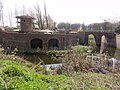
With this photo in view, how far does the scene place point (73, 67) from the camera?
29.5ft

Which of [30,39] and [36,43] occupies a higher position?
[30,39]

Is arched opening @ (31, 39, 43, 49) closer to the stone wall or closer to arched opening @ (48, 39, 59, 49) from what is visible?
arched opening @ (48, 39, 59, 49)

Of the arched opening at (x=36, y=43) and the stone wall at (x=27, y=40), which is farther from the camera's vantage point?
the arched opening at (x=36, y=43)

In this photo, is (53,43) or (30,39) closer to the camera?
(30,39)

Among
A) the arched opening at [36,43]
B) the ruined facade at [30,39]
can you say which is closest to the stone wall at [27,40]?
the ruined facade at [30,39]

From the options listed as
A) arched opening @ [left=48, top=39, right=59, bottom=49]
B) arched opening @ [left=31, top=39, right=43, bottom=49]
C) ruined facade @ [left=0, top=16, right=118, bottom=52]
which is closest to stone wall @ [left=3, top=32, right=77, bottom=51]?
ruined facade @ [left=0, top=16, right=118, bottom=52]

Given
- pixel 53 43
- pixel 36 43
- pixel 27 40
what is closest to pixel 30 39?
pixel 27 40

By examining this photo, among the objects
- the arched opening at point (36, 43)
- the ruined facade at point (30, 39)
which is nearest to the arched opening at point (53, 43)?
the ruined facade at point (30, 39)

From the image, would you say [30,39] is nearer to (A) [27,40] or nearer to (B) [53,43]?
(A) [27,40]

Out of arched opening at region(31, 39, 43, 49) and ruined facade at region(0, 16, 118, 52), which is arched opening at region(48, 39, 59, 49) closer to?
ruined facade at region(0, 16, 118, 52)

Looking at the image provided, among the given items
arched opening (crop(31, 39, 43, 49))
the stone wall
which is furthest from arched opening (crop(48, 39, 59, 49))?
arched opening (crop(31, 39, 43, 49))

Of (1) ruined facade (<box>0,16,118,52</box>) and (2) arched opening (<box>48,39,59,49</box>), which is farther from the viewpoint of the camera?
(2) arched opening (<box>48,39,59,49</box>)

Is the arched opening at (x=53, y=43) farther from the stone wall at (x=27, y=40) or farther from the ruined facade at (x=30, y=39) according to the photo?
the stone wall at (x=27, y=40)

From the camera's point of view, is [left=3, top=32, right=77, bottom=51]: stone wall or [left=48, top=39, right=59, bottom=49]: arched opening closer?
[left=3, top=32, right=77, bottom=51]: stone wall
